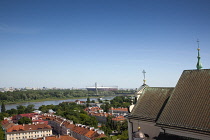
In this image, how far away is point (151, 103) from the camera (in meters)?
11.4

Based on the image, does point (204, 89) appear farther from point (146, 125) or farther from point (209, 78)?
point (146, 125)

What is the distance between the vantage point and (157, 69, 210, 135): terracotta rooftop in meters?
8.39

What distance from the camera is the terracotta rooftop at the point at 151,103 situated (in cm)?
1093

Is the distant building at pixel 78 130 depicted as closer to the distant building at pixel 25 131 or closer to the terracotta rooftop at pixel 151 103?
the distant building at pixel 25 131

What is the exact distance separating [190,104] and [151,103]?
2638 millimetres

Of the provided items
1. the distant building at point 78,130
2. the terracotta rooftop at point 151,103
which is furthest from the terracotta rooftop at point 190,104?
the distant building at point 78,130

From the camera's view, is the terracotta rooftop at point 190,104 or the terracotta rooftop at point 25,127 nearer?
the terracotta rooftop at point 190,104

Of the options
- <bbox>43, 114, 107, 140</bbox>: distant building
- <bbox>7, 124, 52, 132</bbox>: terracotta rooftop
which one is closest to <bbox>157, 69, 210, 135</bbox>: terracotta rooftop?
<bbox>43, 114, 107, 140</bbox>: distant building

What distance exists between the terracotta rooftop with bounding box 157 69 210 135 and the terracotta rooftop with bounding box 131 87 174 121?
1.16 meters

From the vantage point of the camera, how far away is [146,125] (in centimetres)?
1105

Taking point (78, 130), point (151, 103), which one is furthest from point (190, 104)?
point (78, 130)

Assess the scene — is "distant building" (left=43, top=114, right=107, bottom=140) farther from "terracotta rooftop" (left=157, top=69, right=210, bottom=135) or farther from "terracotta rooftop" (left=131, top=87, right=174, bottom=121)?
"terracotta rooftop" (left=157, top=69, right=210, bottom=135)

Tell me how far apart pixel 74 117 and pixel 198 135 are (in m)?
47.9

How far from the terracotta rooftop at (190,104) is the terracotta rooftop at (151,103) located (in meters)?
1.16
